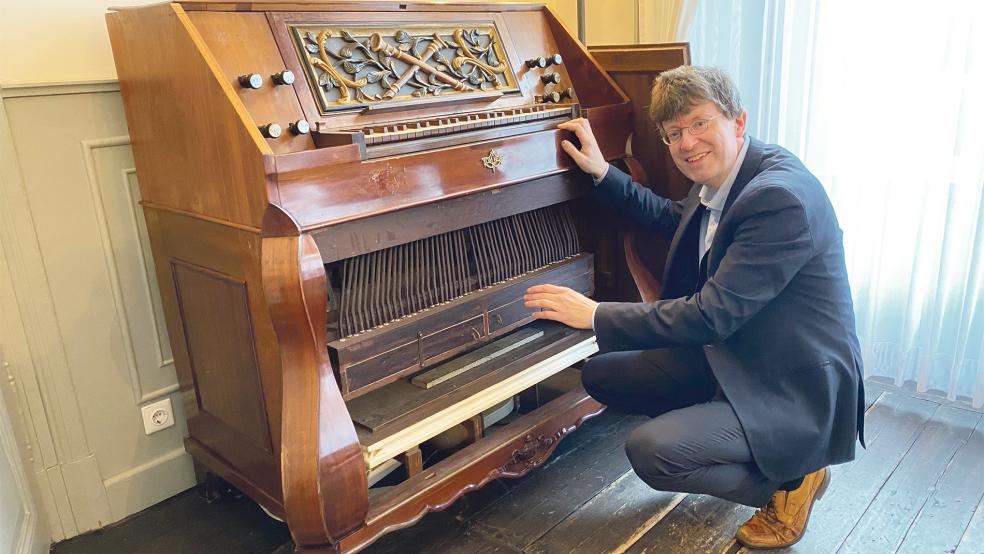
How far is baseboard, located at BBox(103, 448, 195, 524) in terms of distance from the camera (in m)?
2.01

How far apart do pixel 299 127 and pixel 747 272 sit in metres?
1.01

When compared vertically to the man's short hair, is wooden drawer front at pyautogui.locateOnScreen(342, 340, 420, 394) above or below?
below

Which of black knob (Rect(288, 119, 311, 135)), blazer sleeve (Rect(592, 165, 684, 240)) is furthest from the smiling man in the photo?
black knob (Rect(288, 119, 311, 135))

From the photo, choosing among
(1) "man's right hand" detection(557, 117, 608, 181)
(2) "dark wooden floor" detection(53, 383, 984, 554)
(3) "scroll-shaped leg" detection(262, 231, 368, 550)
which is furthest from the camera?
(1) "man's right hand" detection(557, 117, 608, 181)

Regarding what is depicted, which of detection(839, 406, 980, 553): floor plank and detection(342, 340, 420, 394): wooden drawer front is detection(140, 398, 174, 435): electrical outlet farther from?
detection(839, 406, 980, 553): floor plank

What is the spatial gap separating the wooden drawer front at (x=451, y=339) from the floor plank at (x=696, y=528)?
65 cm

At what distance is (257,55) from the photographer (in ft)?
5.16

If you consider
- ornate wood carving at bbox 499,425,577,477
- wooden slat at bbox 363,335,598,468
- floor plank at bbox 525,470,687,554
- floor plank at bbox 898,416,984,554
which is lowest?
floor plank at bbox 898,416,984,554

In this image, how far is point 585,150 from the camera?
2.00 meters

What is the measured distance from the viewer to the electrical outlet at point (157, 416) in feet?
6.67

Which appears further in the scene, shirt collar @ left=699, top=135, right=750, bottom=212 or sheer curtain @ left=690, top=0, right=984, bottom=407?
sheer curtain @ left=690, top=0, right=984, bottom=407

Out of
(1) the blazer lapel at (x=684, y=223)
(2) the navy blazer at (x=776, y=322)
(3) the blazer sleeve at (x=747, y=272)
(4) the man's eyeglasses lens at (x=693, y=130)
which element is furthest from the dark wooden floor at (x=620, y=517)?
(4) the man's eyeglasses lens at (x=693, y=130)

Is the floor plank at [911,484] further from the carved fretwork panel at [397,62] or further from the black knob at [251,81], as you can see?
the black knob at [251,81]

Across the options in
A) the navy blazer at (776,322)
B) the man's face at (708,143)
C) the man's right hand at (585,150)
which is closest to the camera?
the navy blazer at (776,322)
